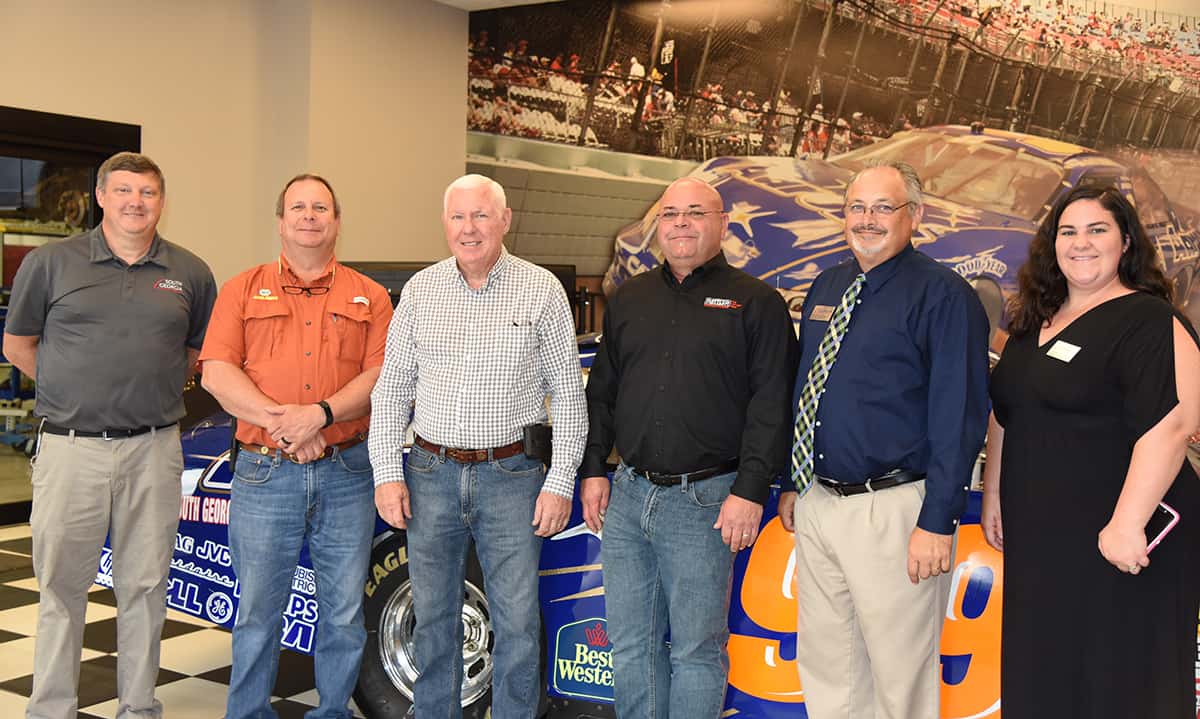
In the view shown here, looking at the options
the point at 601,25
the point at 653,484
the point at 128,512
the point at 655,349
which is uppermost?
the point at 601,25

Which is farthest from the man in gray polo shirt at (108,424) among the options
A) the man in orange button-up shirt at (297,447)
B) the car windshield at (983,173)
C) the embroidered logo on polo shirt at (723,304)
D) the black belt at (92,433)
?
the car windshield at (983,173)

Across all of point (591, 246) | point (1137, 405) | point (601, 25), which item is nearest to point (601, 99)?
point (601, 25)

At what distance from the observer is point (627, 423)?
265 centimetres

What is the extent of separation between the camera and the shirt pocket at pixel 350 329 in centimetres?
297

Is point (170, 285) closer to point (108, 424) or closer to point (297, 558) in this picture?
point (108, 424)

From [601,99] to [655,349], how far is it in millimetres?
5726

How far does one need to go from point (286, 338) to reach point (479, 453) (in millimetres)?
674

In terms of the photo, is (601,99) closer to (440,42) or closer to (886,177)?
(440,42)

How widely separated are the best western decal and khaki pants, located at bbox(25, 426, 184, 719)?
1.20m

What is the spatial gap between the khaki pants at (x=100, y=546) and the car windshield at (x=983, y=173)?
502 centimetres

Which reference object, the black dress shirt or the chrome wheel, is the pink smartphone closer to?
the black dress shirt

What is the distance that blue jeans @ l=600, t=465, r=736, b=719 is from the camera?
2529mm

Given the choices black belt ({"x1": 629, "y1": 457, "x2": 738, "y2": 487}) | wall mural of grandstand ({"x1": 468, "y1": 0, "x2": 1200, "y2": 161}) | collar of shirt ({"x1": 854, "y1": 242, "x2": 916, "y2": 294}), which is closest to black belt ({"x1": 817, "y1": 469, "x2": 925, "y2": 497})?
black belt ({"x1": 629, "y1": 457, "x2": 738, "y2": 487})

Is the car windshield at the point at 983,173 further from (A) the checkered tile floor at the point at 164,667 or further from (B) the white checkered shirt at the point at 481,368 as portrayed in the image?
(A) the checkered tile floor at the point at 164,667
